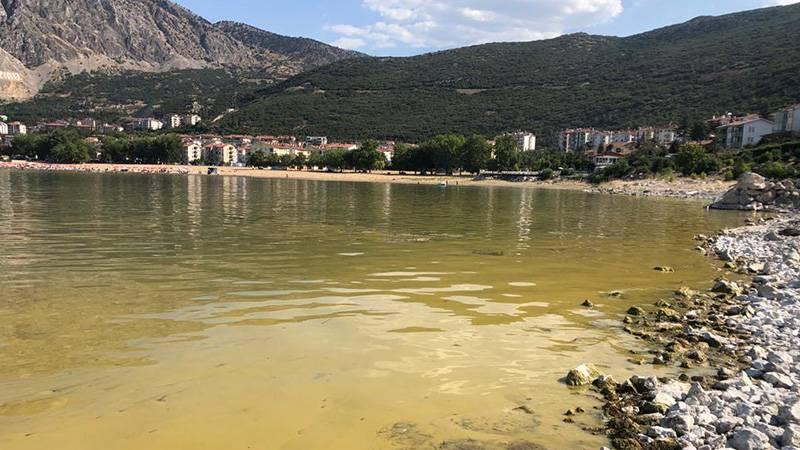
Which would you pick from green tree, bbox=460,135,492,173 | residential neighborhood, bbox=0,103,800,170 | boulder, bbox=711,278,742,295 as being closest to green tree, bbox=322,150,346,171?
residential neighborhood, bbox=0,103,800,170

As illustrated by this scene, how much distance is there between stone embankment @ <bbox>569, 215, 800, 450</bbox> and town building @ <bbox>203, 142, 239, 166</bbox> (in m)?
183

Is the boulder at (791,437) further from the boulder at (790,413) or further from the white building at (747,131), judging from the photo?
the white building at (747,131)

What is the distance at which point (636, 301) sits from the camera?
12.6m

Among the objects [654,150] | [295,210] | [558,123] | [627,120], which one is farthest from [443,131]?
[295,210]

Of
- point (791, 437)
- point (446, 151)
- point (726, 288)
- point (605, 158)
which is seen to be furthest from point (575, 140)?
point (791, 437)

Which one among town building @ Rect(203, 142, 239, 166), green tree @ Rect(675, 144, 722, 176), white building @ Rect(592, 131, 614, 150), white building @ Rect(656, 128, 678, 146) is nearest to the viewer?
green tree @ Rect(675, 144, 722, 176)

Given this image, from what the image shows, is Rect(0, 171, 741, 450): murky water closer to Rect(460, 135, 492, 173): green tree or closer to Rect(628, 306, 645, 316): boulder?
Rect(628, 306, 645, 316): boulder

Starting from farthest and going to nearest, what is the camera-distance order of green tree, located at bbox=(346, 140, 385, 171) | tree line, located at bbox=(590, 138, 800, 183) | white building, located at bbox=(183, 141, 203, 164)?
white building, located at bbox=(183, 141, 203, 164), green tree, located at bbox=(346, 140, 385, 171), tree line, located at bbox=(590, 138, 800, 183)

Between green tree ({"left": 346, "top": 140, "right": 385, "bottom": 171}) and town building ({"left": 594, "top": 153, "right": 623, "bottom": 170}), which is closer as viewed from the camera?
town building ({"left": 594, "top": 153, "right": 623, "bottom": 170})

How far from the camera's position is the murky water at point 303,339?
20.4ft

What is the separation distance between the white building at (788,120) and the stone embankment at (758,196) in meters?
54.3

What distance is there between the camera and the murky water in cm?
621

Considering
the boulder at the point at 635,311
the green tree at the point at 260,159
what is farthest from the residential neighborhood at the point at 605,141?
the boulder at the point at 635,311

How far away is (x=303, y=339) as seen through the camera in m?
9.19
